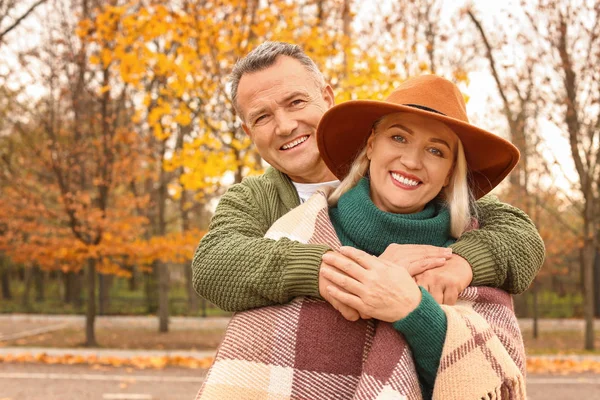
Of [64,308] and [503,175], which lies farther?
[64,308]

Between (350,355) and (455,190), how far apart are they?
24.3 inches

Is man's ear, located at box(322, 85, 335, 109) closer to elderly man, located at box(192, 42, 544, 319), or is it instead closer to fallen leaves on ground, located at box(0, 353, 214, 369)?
elderly man, located at box(192, 42, 544, 319)

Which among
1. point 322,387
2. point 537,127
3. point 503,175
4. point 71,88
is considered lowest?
point 322,387

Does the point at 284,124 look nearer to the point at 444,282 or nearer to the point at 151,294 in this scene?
the point at 444,282

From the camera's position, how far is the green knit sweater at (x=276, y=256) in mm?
1774

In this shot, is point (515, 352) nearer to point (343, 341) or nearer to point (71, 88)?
point (343, 341)

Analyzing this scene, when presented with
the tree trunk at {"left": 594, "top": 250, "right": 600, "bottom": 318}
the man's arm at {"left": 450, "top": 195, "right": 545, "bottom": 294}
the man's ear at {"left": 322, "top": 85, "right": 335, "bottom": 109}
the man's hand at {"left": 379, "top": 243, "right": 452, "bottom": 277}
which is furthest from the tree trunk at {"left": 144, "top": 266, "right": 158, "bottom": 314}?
the man's hand at {"left": 379, "top": 243, "right": 452, "bottom": 277}

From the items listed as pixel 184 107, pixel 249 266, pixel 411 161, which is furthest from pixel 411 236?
pixel 184 107

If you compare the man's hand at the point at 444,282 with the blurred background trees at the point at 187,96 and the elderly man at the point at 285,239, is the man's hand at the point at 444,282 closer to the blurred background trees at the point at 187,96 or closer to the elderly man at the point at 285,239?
the elderly man at the point at 285,239

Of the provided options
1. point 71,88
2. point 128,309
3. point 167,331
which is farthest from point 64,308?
point 71,88

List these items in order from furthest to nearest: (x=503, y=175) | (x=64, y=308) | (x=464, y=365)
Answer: (x=64, y=308) → (x=503, y=175) → (x=464, y=365)

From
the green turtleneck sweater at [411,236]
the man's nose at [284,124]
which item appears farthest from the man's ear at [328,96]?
the green turtleneck sweater at [411,236]

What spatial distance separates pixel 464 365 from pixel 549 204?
1597cm

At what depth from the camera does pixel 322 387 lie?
170 centimetres
